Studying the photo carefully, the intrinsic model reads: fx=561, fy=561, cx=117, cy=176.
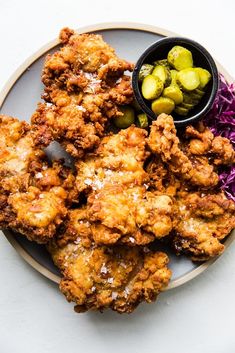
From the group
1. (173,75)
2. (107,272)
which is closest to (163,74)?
(173,75)

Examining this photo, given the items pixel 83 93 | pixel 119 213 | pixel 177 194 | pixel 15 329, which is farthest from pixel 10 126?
pixel 15 329

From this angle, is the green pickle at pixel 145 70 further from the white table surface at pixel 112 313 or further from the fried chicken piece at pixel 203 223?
the fried chicken piece at pixel 203 223

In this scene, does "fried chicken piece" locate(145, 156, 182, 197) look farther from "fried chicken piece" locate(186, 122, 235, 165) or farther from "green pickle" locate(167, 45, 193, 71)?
"green pickle" locate(167, 45, 193, 71)

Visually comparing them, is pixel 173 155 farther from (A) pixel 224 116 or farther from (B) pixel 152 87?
(A) pixel 224 116

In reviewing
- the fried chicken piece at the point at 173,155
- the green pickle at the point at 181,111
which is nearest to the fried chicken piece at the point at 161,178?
the fried chicken piece at the point at 173,155

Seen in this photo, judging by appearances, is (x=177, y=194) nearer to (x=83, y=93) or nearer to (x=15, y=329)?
(x=83, y=93)
